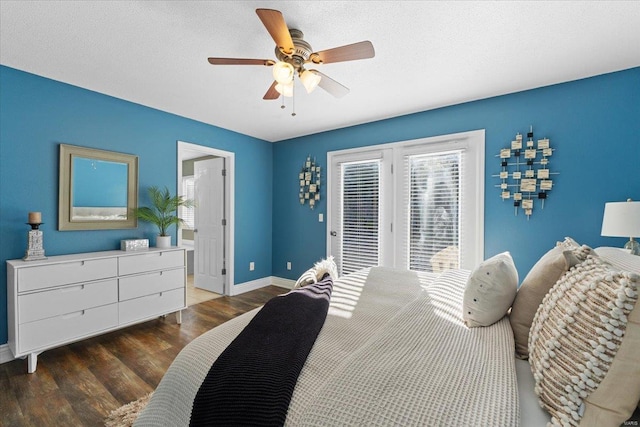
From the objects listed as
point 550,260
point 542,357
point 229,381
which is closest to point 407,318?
point 542,357

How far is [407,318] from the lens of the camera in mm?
1341

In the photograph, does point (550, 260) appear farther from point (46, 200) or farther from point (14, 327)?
point (46, 200)

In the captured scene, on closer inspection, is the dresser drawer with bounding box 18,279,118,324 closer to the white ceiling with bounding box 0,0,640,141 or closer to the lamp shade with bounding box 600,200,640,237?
the white ceiling with bounding box 0,0,640,141

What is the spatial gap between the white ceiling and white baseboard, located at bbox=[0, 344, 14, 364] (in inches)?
96.4

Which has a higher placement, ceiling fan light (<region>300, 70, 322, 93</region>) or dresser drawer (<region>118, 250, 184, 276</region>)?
ceiling fan light (<region>300, 70, 322, 93</region>)

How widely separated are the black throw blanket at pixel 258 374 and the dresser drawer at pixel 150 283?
217 cm

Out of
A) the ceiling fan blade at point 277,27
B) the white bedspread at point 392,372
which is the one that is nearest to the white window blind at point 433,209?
the white bedspread at point 392,372

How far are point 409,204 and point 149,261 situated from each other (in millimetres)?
3111

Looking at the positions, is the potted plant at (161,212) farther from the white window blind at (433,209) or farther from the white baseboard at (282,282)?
the white window blind at (433,209)

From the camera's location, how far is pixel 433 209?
3.41 metres

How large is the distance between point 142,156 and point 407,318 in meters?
A: 3.46

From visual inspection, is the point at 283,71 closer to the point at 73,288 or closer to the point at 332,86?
the point at 332,86

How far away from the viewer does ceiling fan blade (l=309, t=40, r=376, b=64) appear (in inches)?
66.4

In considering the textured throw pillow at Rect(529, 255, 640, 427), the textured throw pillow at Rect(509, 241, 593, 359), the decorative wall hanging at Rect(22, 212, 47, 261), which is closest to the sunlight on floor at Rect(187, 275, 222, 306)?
the decorative wall hanging at Rect(22, 212, 47, 261)
